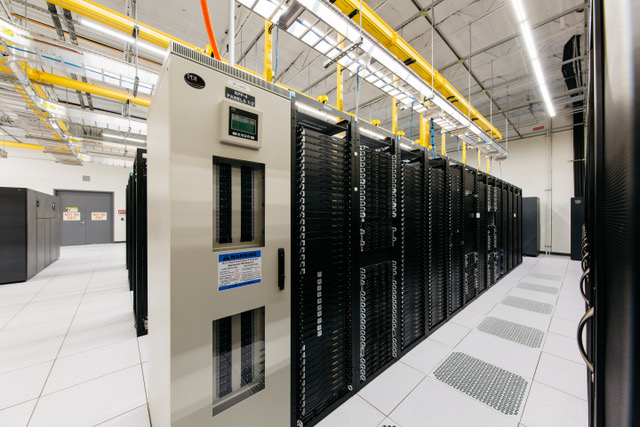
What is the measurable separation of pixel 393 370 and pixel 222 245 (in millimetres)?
1888

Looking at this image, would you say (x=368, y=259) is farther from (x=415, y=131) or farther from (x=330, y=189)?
(x=415, y=131)

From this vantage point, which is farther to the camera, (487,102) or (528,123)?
(528,123)

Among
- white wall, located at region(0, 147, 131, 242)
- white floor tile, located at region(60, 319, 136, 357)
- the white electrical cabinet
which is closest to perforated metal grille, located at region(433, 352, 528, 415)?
the white electrical cabinet

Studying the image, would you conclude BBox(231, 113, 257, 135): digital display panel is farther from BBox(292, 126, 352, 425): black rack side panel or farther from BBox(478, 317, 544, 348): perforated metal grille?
BBox(478, 317, 544, 348): perforated metal grille

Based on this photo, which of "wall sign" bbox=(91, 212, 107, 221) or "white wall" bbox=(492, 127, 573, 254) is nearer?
"white wall" bbox=(492, 127, 573, 254)

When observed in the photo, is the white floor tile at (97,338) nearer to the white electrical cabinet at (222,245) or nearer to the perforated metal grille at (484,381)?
the white electrical cabinet at (222,245)

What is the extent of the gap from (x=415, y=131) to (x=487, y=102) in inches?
99.1

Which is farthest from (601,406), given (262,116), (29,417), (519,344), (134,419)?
(29,417)

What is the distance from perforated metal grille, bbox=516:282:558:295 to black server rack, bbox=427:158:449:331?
8.38 ft

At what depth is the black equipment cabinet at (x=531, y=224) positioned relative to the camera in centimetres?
744

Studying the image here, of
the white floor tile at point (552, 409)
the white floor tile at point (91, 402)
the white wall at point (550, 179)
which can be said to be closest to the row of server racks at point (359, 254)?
the white floor tile at point (552, 409)

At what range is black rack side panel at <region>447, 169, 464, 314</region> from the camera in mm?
2996

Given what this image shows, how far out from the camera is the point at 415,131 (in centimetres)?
851

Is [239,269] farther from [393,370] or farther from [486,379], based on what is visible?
[486,379]
